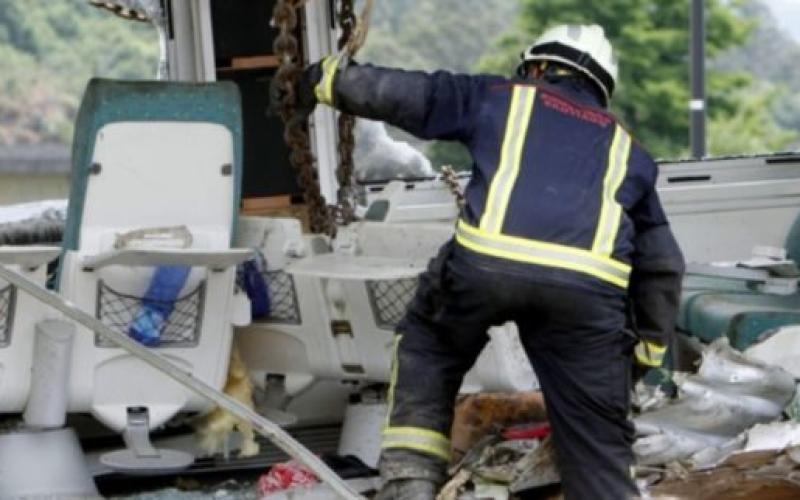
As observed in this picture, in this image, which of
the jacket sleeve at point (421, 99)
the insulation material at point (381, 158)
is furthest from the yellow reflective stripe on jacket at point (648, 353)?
the insulation material at point (381, 158)

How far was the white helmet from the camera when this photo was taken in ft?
18.4

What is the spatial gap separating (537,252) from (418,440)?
677 mm

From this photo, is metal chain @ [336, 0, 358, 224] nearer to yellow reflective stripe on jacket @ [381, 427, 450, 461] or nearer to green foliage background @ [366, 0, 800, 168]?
yellow reflective stripe on jacket @ [381, 427, 450, 461]

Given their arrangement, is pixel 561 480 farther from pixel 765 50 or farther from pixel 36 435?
pixel 765 50

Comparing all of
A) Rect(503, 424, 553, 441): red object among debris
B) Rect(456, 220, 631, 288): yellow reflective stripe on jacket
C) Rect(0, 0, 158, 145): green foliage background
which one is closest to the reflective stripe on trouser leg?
Rect(503, 424, 553, 441): red object among debris

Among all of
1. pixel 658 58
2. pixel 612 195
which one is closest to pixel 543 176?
pixel 612 195

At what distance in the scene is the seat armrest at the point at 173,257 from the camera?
6102 millimetres

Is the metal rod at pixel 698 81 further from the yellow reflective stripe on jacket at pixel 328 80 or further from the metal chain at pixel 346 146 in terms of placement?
the yellow reflective stripe on jacket at pixel 328 80

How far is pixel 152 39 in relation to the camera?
106 ft

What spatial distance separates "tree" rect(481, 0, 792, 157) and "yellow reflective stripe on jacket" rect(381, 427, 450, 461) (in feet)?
70.6

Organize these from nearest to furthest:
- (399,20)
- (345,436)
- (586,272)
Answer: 1. (586,272)
2. (345,436)
3. (399,20)

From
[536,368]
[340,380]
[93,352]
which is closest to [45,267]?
[93,352]

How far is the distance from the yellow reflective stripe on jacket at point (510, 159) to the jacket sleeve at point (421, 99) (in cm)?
10

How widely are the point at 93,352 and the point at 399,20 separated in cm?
2882
